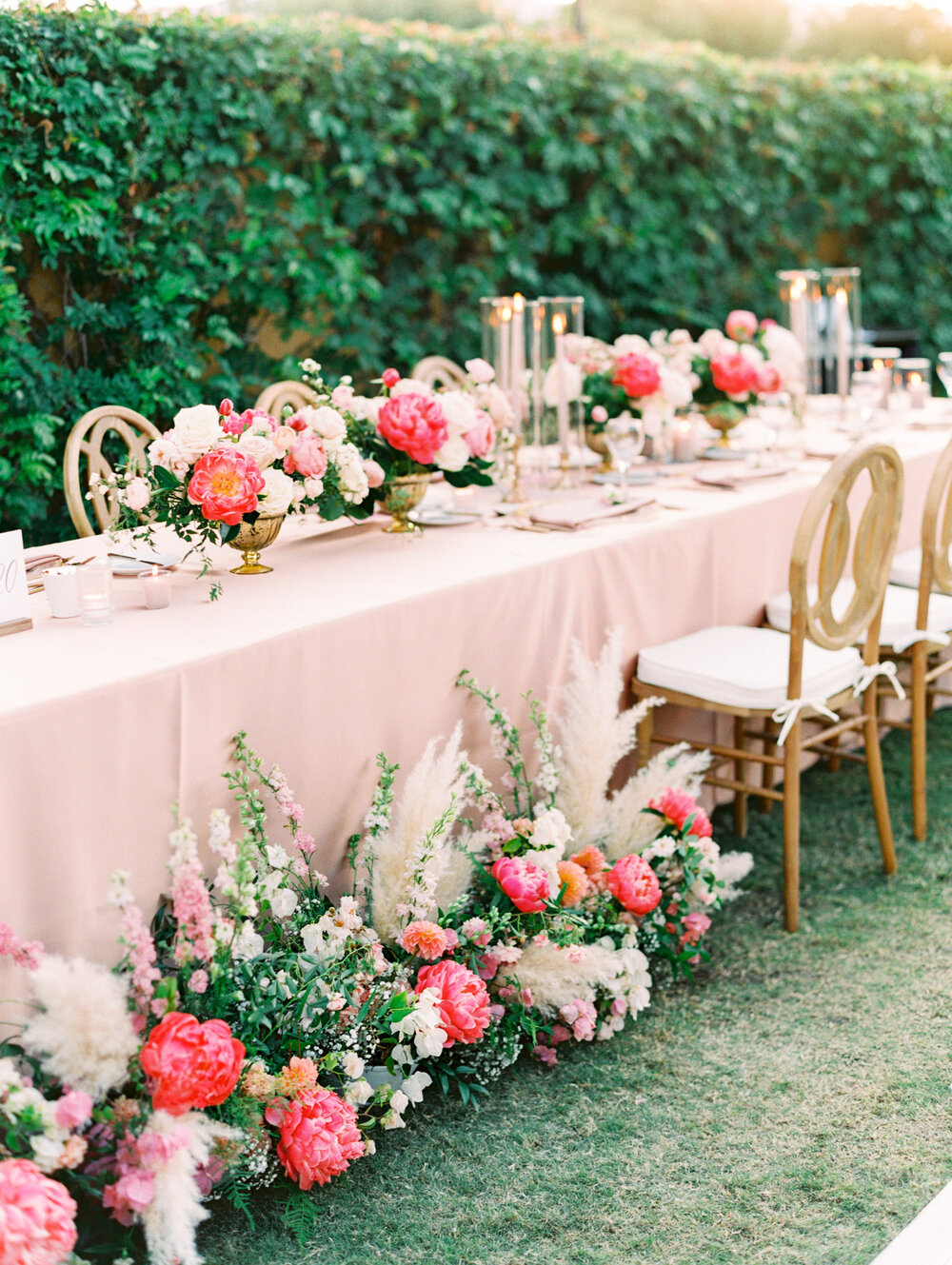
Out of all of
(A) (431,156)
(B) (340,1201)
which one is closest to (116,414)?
(B) (340,1201)

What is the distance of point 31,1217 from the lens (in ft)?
5.14

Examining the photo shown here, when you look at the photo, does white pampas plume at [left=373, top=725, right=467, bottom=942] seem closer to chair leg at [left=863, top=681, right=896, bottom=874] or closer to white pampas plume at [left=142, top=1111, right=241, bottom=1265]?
white pampas plume at [left=142, top=1111, right=241, bottom=1265]

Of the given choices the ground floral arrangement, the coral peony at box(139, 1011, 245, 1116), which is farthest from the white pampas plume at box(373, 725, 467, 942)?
the coral peony at box(139, 1011, 245, 1116)

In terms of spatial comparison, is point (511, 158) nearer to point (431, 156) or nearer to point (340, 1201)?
point (431, 156)

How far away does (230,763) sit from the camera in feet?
6.88

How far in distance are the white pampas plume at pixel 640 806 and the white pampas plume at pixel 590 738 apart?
0.04m

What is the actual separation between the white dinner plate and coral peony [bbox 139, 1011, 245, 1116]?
3.10 feet

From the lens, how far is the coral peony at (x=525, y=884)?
7.58 ft

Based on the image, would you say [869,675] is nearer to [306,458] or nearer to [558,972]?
[558,972]

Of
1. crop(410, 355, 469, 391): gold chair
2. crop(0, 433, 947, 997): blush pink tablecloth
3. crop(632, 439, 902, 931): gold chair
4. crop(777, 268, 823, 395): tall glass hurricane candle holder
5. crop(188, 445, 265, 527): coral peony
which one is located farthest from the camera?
crop(410, 355, 469, 391): gold chair

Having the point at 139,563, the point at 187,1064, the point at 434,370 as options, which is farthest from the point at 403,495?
the point at 434,370

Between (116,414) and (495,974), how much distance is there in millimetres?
1721

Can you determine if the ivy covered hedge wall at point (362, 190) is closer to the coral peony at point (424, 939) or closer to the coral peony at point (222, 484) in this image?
the coral peony at point (222, 484)

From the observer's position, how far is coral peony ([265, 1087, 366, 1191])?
6.36 ft
